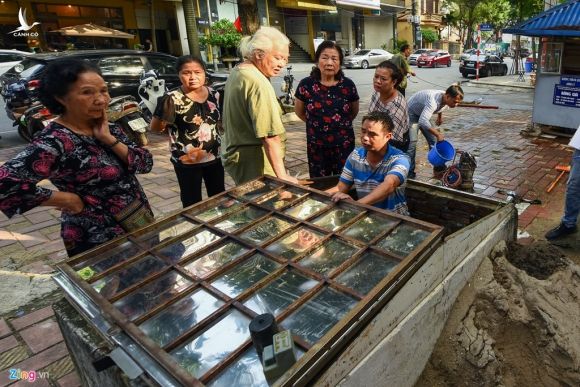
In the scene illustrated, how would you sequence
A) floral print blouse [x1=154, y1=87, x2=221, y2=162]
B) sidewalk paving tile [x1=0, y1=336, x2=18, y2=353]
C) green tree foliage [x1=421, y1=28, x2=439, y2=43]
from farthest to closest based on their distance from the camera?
green tree foliage [x1=421, y1=28, x2=439, y2=43] < floral print blouse [x1=154, y1=87, x2=221, y2=162] < sidewalk paving tile [x1=0, y1=336, x2=18, y2=353]

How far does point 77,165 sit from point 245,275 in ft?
3.02

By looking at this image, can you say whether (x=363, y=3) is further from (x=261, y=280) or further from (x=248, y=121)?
(x=261, y=280)

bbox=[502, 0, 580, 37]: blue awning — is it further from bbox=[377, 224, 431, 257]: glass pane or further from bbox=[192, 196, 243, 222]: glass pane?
bbox=[192, 196, 243, 222]: glass pane

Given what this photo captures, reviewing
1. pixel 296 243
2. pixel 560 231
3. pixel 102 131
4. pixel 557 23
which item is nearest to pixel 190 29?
pixel 557 23

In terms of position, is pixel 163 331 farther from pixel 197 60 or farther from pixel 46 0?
pixel 46 0

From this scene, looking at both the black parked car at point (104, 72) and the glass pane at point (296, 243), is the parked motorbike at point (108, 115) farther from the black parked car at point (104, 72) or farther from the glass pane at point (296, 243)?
the glass pane at point (296, 243)

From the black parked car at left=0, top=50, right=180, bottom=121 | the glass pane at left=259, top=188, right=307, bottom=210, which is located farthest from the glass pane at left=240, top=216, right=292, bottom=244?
the black parked car at left=0, top=50, right=180, bottom=121

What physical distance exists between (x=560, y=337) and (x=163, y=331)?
2.04 meters

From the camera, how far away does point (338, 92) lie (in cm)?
339

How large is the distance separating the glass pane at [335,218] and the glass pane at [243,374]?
881 millimetres

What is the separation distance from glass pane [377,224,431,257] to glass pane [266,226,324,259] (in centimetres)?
33

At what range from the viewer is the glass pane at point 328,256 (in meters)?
1.79

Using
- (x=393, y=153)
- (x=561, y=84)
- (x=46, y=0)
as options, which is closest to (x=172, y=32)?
(x=46, y=0)

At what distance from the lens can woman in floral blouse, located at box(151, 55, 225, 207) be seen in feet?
9.34
